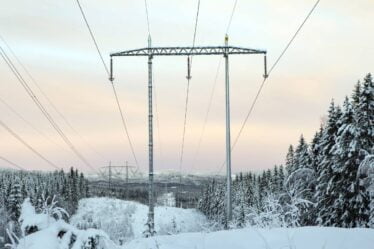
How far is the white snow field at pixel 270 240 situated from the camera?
20.5 feet

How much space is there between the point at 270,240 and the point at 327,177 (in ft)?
105

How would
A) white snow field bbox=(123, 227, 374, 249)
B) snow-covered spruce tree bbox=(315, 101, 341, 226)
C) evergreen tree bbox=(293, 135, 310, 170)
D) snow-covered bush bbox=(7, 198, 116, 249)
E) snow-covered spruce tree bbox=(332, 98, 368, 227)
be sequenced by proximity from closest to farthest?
1. snow-covered bush bbox=(7, 198, 116, 249)
2. white snow field bbox=(123, 227, 374, 249)
3. snow-covered spruce tree bbox=(332, 98, 368, 227)
4. snow-covered spruce tree bbox=(315, 101, 341, 226)
5. evergreen tree bbox=(293, 135, 310, 170)

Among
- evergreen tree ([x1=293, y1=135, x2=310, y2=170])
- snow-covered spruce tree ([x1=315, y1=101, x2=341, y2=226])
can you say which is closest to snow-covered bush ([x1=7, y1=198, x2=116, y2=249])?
snow-covered spruce tree ([x1=315, y1=101, x2=341, y2=226])

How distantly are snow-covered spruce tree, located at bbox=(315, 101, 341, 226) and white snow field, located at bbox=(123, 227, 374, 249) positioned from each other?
2826cm

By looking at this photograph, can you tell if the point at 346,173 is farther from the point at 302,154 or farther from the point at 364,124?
the point at 302,154

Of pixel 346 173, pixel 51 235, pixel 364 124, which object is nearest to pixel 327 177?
pixel 346 173

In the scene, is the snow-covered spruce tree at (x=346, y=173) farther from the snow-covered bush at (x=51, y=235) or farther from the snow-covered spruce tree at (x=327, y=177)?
the snow-covered bush at (x=51, y=235)

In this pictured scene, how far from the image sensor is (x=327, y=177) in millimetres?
37094

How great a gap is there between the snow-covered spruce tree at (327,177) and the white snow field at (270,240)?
2826cm

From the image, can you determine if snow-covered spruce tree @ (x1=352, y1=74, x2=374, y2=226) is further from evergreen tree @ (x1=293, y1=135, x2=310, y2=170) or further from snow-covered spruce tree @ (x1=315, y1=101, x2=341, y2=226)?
evergreen tree @ (x1=293, y1=135, x2=310, y2=170)

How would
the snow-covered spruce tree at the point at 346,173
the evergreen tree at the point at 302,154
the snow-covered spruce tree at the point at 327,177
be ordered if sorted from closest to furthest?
the snow-covered spruce tree at the point at 346,173
the snow-covered spruce tree at the point at 327,177
the evergreen tree at the point at 302,154

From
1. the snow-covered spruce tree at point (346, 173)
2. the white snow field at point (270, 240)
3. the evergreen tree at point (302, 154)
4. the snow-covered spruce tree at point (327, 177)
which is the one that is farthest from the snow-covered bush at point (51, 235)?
the evergreen tree at point (302, 154)

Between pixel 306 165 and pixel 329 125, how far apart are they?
9.38 meters

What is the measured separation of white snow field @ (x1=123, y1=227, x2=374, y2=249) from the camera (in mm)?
6238
